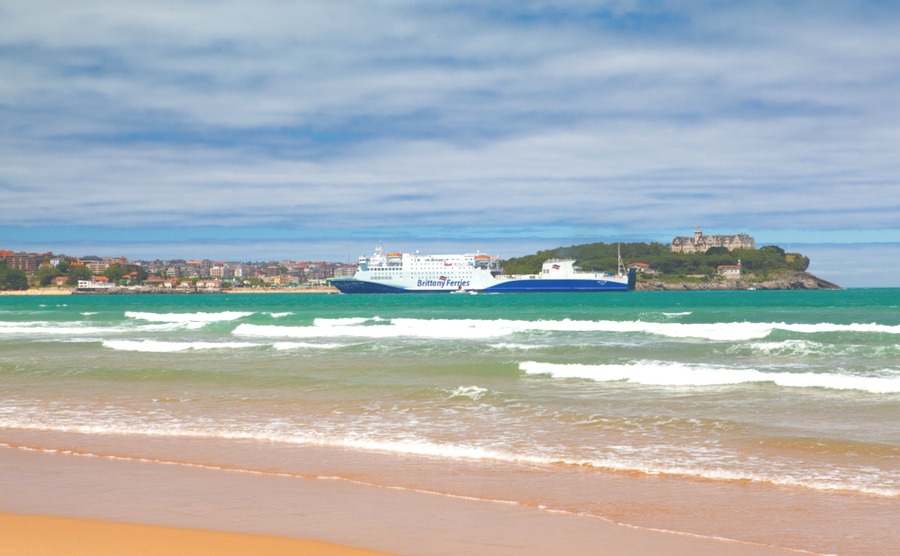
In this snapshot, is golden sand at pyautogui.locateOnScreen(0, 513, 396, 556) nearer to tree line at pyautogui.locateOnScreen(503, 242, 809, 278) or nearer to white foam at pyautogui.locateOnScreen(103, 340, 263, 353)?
white foam at pyautogui.locateOnScreen(103, 340, 263, 353)

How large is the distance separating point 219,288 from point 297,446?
153514 millimetres

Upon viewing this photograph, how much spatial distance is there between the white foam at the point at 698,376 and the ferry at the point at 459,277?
270 feet

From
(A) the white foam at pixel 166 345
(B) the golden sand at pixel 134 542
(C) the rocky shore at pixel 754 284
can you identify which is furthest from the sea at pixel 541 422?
(C) the rocky shore at pixel 754 284

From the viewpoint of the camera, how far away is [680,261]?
151m

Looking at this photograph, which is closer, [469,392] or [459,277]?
[469,392]

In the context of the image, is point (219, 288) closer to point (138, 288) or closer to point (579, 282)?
point (138, 288)

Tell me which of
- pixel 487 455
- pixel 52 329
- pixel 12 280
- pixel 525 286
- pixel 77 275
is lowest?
pixel 52 329

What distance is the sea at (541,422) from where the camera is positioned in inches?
243

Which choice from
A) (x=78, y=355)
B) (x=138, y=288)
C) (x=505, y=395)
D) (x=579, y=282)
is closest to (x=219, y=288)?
(x=138, y=288)

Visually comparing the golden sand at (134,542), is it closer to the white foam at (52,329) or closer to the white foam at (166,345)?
the white foam at (166,345)

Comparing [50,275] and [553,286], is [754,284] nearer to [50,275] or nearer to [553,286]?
[553,286]

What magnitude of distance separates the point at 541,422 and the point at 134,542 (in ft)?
18.6

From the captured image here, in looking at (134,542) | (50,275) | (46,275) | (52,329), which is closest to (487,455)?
(134,542)

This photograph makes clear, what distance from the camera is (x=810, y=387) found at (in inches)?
496
